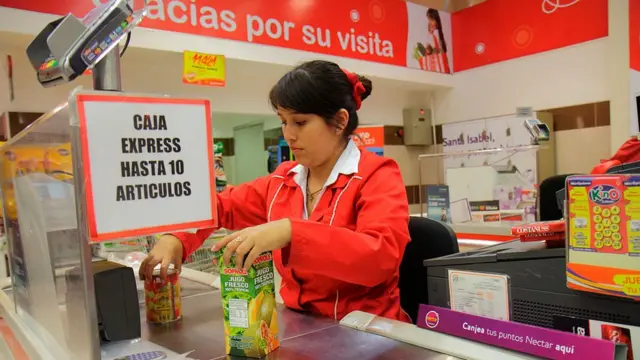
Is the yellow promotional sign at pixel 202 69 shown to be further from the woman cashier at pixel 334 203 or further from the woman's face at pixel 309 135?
the woman's face at pixel 309 135

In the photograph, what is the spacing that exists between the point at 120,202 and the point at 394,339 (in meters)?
0.63

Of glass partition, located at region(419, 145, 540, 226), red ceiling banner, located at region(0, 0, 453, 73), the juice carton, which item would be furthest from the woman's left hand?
glass partition, located at region(419, 145, 540, 226)

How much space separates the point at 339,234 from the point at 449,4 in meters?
5.32

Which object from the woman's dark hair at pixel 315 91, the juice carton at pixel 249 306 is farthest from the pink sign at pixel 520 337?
the woman's dark hair at pixel 315 91

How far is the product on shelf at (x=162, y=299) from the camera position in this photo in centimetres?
126

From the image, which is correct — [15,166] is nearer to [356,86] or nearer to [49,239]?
[49,239]

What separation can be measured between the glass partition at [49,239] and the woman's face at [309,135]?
2.18ft

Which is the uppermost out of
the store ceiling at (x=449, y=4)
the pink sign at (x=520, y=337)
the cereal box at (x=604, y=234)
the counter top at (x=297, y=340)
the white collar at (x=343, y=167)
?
the store ceiling at (x=449, y=4)

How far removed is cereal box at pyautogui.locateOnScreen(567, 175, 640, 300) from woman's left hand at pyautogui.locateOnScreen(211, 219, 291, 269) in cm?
55

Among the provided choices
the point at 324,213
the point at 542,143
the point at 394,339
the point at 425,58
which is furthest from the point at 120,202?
the point at 425,58

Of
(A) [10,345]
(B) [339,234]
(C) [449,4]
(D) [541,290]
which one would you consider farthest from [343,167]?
(C) [449,4]

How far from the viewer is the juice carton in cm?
90

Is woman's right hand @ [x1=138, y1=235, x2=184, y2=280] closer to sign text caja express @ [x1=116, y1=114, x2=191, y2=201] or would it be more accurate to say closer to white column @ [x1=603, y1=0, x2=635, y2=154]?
sign text caja express @ [x1=116, y1=114, x2=191, y2=201]

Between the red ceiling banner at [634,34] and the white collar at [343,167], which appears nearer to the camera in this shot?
the white collar at [343,167]
